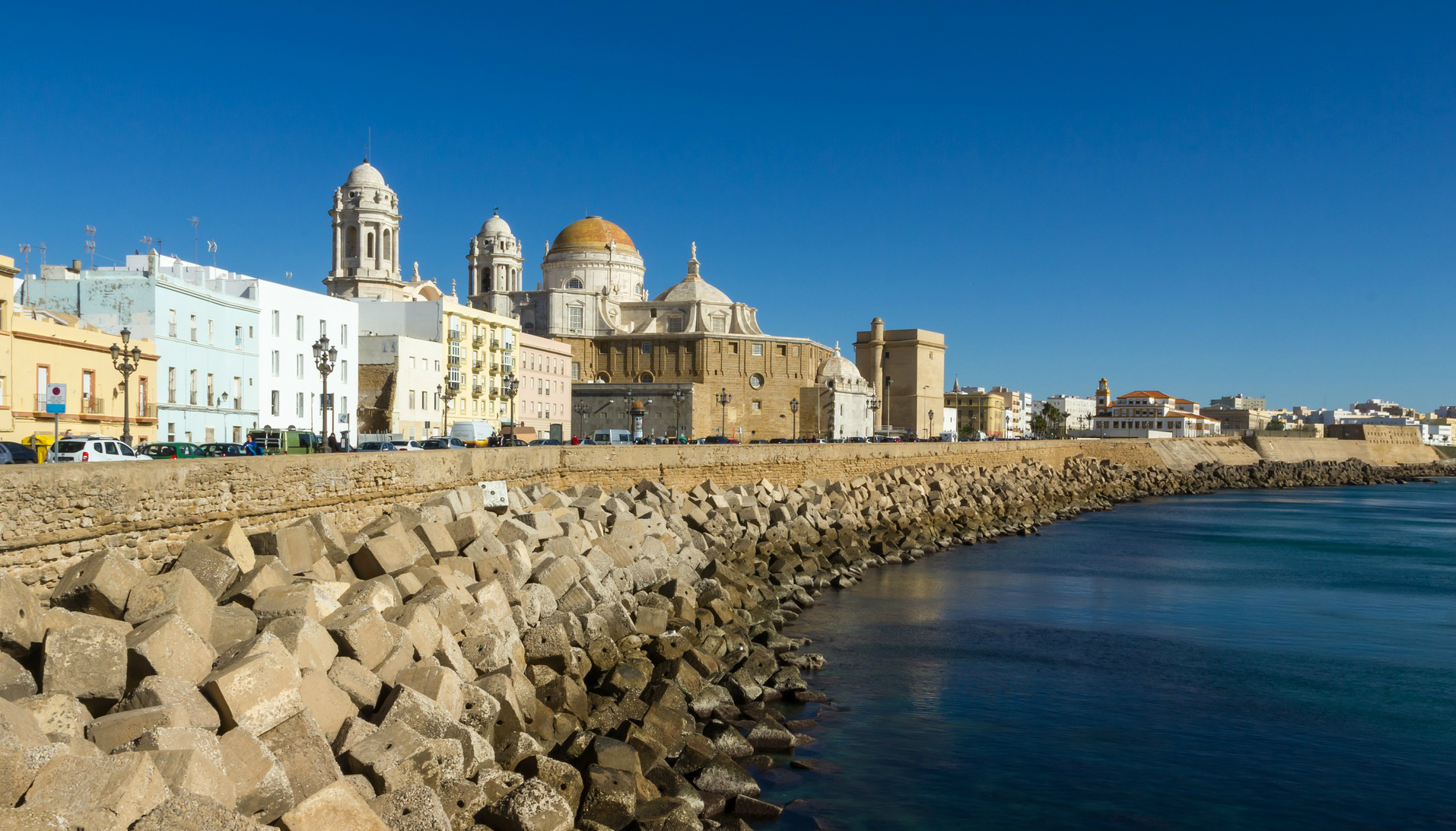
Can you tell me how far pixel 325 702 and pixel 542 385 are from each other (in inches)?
1973

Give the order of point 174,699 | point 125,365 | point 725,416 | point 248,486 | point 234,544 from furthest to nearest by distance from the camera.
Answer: point 725,416 < point 125,365 < point 248,486 < point 234,544 < point 174,699

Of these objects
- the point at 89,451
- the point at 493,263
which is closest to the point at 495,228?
the point at 493,263

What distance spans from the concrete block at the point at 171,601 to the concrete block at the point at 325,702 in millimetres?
1207

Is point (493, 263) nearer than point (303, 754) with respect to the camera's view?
No

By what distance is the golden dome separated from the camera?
266ft

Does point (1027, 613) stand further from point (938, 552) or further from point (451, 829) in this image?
point (451, 829)

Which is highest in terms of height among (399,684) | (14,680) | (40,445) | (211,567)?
(40,445)

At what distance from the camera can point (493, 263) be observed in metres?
79.1

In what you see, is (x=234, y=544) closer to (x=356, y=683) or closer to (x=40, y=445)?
(x=356, y=683)

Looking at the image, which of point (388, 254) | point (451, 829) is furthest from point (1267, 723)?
point (388, 254)

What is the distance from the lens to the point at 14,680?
7.28 m

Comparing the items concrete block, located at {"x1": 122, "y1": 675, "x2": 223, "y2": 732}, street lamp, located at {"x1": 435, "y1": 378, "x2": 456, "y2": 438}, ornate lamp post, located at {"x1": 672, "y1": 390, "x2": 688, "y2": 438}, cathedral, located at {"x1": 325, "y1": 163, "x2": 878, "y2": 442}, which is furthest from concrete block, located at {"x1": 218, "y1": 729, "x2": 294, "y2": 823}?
ornate lamp post, located at {"x1": 672, "y1": 390, "x2": 688, "y2": 438}

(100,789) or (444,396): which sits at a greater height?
(444,396)

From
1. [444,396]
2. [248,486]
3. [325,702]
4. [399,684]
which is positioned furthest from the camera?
[444,396]
